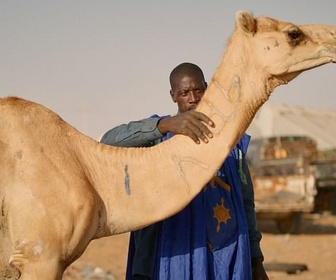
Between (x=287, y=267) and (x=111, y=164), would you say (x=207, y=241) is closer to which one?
(x=111, y=164)

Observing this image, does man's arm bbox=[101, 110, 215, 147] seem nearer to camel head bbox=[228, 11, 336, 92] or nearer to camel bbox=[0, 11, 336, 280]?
camel bbox=[0, 11, 336, 280]

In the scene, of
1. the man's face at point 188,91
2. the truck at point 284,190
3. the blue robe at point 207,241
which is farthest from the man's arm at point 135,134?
Answer: the truck at point 284,190

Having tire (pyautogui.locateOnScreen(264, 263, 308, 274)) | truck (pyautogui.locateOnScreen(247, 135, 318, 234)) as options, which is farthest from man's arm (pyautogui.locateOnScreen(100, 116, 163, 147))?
truck (pyautogui.locateOnScreen(247, 135, 318, 234))

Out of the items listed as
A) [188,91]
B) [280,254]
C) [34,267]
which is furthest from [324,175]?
[34,267]

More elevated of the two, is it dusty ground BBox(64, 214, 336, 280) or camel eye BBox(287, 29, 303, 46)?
camel eye BBox(287, 29, 303, 46)

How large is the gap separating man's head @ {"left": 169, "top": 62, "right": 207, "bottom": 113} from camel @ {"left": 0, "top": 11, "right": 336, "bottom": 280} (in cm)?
43

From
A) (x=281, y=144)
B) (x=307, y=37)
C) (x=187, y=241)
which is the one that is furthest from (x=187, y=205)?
(x=281, y=144)

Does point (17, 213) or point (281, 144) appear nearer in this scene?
point (17, 213)

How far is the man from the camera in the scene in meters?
4.08

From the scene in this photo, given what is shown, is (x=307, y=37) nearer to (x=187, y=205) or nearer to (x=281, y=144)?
(x=187, y=205)

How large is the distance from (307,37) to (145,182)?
1.33 meters

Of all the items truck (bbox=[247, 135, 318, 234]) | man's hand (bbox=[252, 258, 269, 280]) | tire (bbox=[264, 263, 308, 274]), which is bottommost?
tire (bbox=[264, 263, 308, 274])

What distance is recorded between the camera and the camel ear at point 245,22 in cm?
393

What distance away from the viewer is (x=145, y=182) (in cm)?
389
